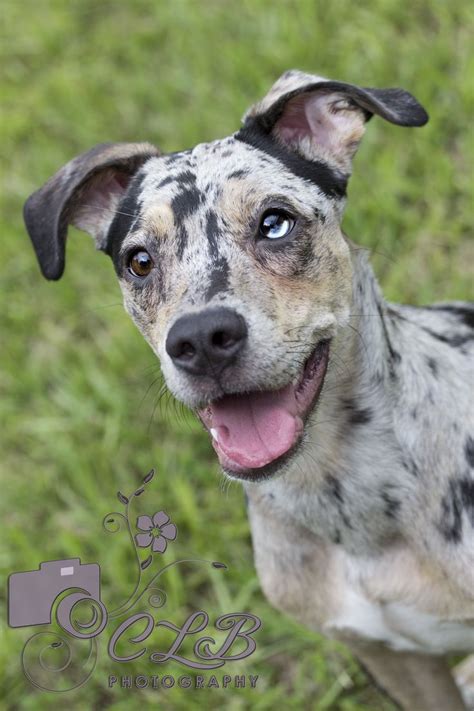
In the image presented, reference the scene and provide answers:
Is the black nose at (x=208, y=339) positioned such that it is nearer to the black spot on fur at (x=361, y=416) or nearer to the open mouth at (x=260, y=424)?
the open mouth at (x=260, y=424)

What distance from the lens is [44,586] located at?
4.87 m

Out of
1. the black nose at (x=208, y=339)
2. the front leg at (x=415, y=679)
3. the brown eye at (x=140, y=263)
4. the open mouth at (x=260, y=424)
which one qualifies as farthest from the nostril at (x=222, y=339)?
the front leg at (x=415, y=679)

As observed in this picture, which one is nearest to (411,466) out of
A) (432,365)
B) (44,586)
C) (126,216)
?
(432,365)

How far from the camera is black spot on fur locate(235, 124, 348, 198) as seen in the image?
12.2 feet

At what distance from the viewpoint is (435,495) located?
Answer: 3.63m

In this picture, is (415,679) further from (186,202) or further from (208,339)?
(186,202)

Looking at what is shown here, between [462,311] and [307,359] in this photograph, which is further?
[462,311]

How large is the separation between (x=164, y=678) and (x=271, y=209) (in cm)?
257

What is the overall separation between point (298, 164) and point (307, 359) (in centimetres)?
81

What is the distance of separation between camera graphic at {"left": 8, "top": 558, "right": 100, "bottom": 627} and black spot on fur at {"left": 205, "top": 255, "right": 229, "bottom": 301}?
80.0 inches

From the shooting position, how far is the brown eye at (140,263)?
3.62m

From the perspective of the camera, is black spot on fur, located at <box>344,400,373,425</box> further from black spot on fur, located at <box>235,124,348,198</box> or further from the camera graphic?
the camera graphic

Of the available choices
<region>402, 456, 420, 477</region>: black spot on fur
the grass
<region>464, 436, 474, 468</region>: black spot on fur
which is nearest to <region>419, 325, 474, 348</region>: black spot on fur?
<region>464, 436, 474, 468</region>: black spot on fur

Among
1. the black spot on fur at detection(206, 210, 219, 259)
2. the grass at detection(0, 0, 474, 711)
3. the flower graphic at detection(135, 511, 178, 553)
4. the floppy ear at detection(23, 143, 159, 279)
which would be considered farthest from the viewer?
the grass at detection(0, 0, 474, 711)
